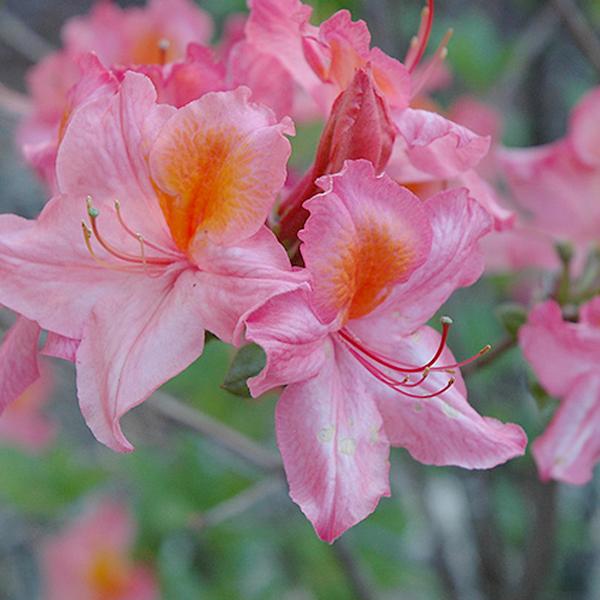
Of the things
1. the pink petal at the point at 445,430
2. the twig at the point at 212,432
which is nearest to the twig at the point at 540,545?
the twig at the point at 212,432

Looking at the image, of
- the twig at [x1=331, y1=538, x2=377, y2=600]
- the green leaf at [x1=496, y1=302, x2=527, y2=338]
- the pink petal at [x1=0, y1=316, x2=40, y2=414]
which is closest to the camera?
the pink petal at [x1=0, y1=316, x2=40, y2=414]

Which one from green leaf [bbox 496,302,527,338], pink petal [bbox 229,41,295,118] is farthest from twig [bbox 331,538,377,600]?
pink petal [bbox 229,41,295,118]

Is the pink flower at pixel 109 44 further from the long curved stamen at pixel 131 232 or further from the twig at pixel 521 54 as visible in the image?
the twig at pixel 521 54

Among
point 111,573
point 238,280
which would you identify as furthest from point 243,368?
point 111,573

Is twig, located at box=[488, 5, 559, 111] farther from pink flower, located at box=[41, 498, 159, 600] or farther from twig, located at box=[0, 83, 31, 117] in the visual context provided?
pink flower, located at box=[41, 498, 159, 600]

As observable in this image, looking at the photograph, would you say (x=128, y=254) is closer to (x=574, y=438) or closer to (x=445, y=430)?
(x=445, y=430)

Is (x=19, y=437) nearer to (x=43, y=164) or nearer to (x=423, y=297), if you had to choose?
(x=43, y=164)

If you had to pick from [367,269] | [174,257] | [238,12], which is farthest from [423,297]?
[238,12]
